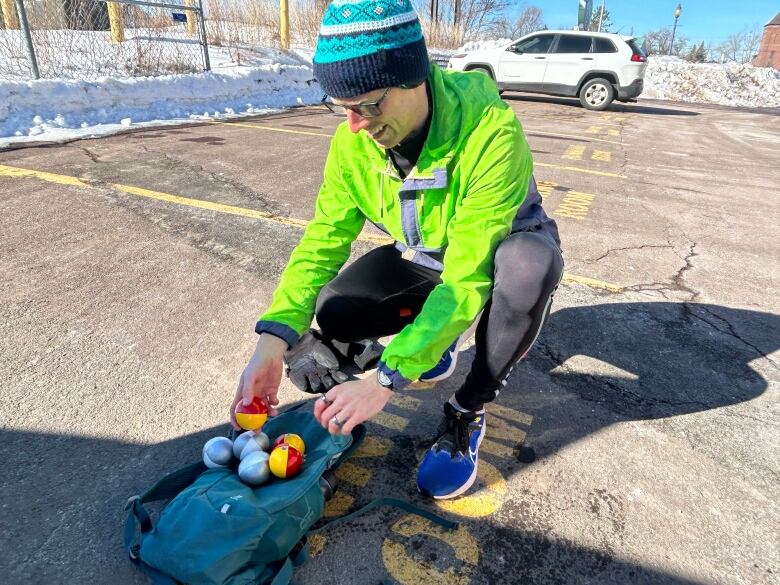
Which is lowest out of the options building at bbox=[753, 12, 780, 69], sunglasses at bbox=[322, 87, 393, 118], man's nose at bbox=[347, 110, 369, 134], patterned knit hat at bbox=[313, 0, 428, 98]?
building at bbox=[753, 12, 780, 69]

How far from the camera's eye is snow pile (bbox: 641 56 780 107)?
21547 millimetres

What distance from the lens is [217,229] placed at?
3.75 metres

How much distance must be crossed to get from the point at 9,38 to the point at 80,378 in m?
9.05

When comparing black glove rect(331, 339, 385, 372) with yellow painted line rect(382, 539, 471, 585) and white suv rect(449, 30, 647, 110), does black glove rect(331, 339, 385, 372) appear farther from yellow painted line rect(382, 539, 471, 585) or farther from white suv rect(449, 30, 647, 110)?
white suv rect(449, 30, 647, 110)

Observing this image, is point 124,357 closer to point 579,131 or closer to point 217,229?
point 217,229

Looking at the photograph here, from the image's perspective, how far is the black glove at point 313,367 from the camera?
2076mm

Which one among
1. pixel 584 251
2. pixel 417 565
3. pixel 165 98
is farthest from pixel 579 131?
pixel 417 565

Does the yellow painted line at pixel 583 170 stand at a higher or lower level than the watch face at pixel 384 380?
lower

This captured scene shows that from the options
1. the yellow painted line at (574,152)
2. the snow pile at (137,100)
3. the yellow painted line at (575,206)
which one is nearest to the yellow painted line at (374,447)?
the yellow painted line at (575,206)

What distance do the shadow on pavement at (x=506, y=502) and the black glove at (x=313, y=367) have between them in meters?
0.26

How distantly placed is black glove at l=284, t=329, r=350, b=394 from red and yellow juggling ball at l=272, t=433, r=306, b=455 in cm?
37

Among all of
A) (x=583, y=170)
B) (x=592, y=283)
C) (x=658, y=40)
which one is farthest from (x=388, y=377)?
(x=658, y=40)

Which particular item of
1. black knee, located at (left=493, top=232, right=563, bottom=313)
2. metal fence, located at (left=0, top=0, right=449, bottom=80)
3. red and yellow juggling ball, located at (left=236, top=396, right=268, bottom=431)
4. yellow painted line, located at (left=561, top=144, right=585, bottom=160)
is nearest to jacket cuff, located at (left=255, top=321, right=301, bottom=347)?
red and yellow juggling ball, located at (left=236, top=396, right=268, bottom=431)

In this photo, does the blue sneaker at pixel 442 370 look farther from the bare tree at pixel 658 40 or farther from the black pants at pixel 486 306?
the bare tree at pixel 658 40
